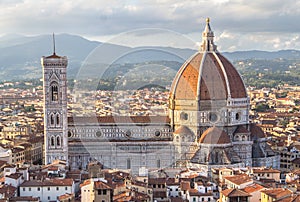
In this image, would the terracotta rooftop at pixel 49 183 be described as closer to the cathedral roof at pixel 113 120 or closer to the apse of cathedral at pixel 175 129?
the apse of cathedral at pixel 175 129

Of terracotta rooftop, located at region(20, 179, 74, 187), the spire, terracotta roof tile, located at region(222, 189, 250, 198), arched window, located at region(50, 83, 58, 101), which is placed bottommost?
terracotta roof tile, located at region(222, 189, 250, 198)

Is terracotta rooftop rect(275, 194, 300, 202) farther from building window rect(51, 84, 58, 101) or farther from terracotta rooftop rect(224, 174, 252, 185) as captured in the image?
building window rect(51, 84, 58, 101)

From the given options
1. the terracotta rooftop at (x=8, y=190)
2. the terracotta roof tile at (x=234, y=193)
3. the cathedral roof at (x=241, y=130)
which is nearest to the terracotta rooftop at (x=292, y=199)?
the terracotta roof tile at (x=234, y=193)

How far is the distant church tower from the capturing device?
42.4m

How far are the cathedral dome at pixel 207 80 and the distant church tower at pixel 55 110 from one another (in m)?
8.68

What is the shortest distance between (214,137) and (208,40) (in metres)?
9.43

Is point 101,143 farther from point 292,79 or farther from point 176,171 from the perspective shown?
point 292,79

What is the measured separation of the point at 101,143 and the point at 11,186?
42.5 feet

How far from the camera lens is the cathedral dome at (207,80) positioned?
147ft

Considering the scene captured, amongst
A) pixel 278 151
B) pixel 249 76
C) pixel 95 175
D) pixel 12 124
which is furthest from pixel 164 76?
pixel 249 76

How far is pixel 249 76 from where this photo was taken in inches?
7136

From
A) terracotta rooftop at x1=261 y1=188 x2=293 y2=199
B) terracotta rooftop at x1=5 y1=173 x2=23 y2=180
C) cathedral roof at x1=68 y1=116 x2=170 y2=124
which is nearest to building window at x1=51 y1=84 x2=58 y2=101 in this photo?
cathedral roof at x1=68 y1=116 x2=170 y2=124

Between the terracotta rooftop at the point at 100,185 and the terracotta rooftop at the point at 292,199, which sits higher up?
the terracotta rooftop at the point at 100,185

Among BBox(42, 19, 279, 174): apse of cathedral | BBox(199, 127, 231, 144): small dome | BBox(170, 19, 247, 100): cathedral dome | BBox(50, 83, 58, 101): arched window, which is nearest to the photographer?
BBox(199, 127, 231, 144): small dome
